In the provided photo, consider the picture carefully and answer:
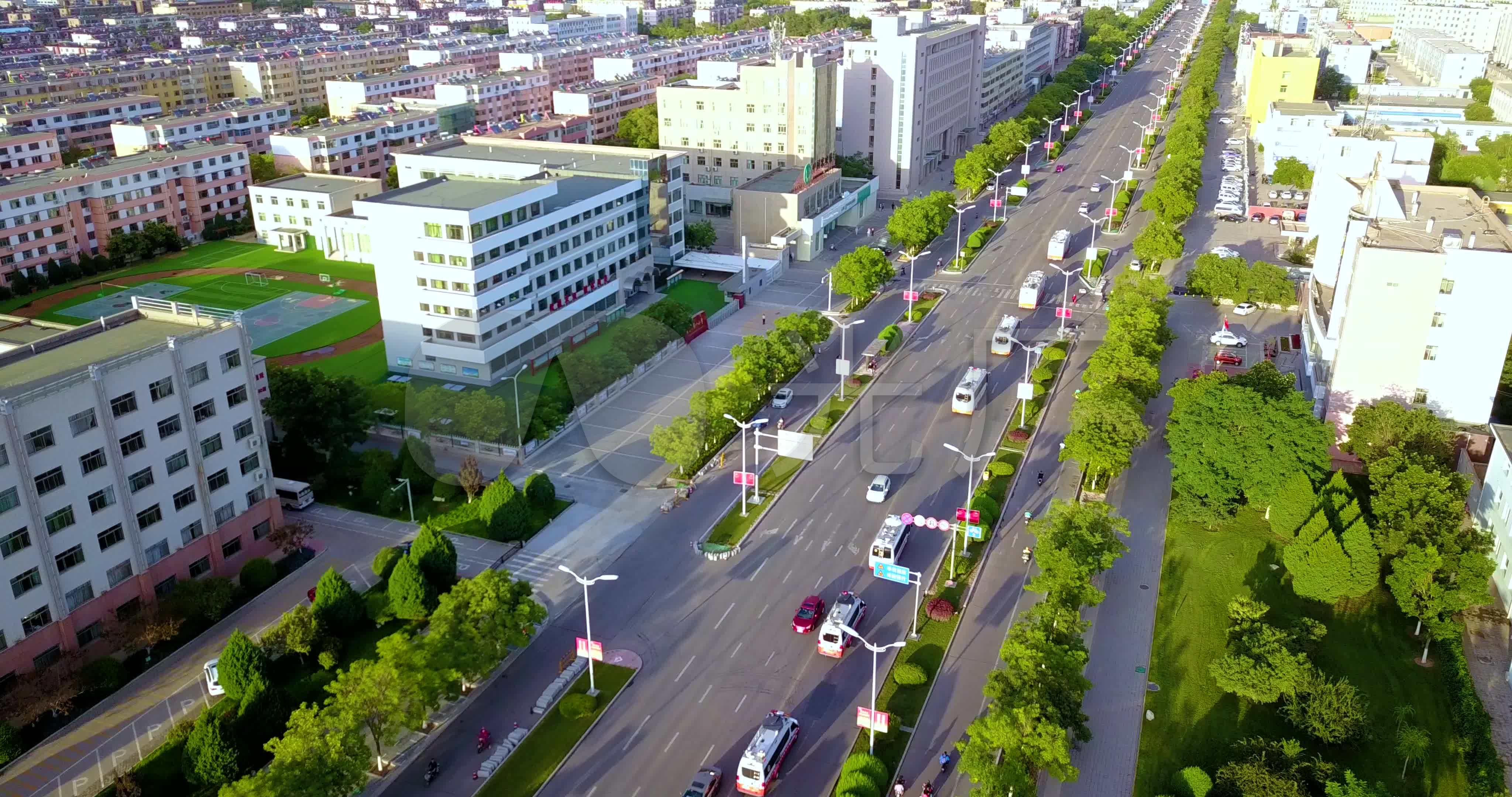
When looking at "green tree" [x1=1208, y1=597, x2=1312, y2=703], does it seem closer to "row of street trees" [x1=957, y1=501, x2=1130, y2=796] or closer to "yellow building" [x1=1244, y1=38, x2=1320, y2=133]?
"row of street trees" [x1=957, y1=501, x2=1130, y2=796]

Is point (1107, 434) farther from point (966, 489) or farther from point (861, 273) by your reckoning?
point (861, 273)

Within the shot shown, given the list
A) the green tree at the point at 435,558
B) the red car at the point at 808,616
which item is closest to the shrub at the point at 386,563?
the green tree at the point at 435,558

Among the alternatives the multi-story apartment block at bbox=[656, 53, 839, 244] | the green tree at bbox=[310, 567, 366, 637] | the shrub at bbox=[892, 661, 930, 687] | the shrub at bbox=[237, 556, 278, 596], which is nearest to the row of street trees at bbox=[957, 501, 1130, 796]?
the shrub at bbox=[892, 661, 930, 687]

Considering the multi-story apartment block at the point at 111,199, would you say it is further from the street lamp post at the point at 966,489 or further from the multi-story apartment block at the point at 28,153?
the street lamp post at the point at 966,489

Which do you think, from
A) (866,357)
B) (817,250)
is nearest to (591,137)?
(817,250)

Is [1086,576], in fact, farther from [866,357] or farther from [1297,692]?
[866,357]

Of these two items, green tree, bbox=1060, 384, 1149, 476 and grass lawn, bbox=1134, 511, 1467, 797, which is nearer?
grass lawn, bbox=1134, 511, 1467, 797

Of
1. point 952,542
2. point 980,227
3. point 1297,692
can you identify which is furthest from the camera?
point 980,227
